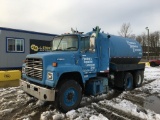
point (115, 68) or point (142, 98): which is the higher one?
point (115, 68)

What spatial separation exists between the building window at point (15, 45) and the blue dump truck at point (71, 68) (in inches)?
306

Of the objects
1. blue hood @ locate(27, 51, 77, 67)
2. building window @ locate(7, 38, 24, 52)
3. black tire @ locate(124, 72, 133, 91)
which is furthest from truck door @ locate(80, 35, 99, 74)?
building window @ locate(7, 38, 24, 52)

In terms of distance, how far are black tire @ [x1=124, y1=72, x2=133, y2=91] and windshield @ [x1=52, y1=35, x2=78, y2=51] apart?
451 cm

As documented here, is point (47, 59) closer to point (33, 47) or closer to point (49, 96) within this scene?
point (49, 96)

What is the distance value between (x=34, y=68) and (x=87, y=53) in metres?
2.07

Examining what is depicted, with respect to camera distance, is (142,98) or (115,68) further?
(115,68)

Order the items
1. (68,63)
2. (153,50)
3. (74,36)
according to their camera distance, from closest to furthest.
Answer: (68,63) < (74,36) < (153,50)

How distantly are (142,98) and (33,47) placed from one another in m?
10.5

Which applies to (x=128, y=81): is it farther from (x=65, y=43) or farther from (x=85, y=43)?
(x=65, y=43)

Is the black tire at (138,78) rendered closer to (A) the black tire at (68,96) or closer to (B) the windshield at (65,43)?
(A) the black tire at (68,96)

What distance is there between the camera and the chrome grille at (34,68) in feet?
20.1

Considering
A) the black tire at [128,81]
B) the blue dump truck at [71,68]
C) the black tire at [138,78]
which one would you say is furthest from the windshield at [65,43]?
the black tire at [138,78]

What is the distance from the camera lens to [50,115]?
597 cm

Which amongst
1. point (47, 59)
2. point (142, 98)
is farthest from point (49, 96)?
point (142, 98)
